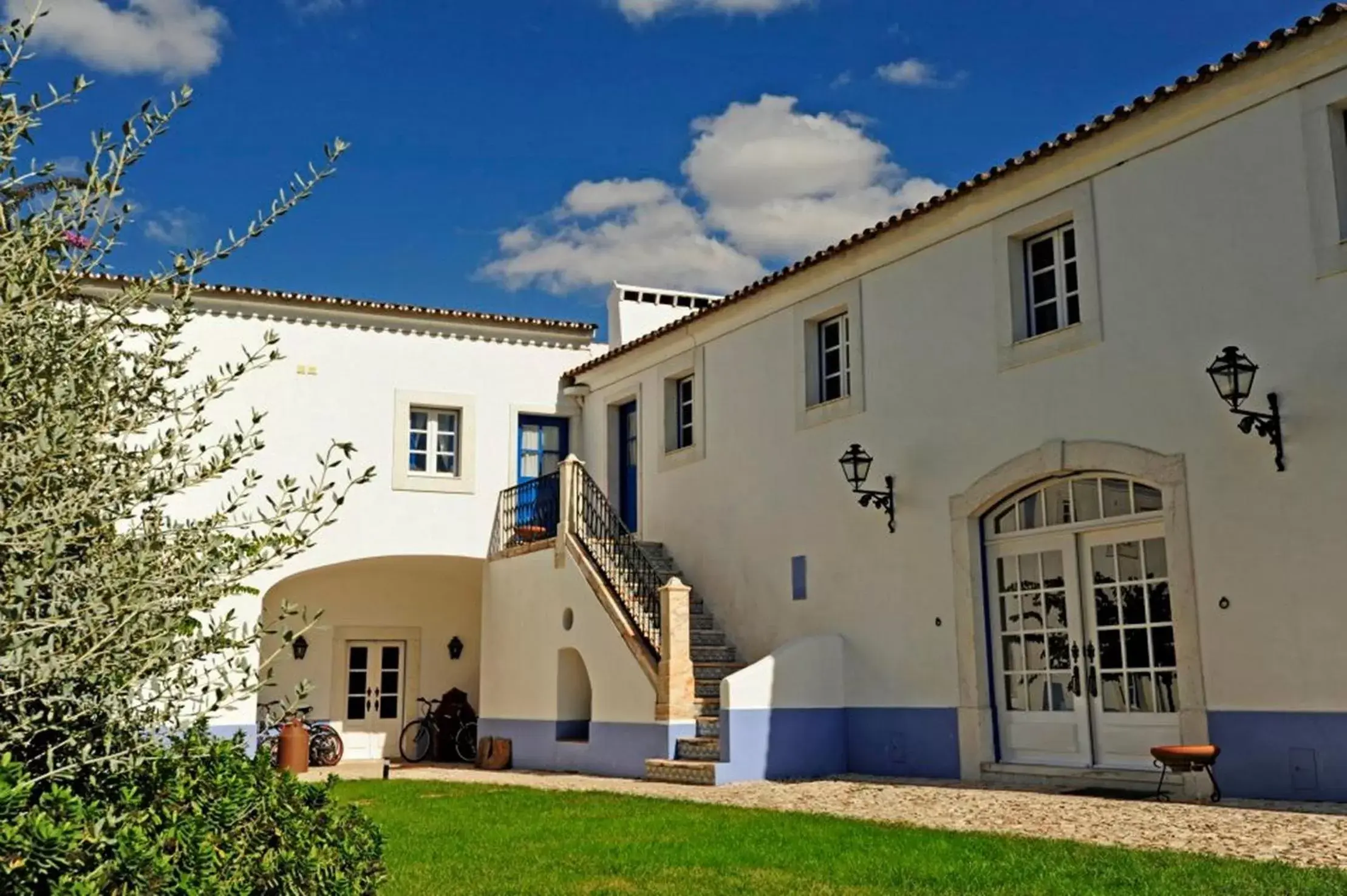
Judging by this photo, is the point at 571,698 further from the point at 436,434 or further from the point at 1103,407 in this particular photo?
the point at 1103,407

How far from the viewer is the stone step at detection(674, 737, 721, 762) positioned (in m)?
12.2

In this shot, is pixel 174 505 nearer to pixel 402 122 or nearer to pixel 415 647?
pixel 415 647

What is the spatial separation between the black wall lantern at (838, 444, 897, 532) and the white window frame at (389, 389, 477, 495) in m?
6.51

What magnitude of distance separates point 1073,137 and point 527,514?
915 centimetres

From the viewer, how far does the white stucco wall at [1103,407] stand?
8.63 m

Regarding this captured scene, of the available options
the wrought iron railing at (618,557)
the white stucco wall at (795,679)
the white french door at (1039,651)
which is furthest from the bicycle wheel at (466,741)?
the white french door at (1039,651)

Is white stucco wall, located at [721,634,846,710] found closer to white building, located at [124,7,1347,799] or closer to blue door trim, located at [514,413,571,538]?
white building, located at [124,7,1347,799]

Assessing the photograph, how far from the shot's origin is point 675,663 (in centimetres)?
1275

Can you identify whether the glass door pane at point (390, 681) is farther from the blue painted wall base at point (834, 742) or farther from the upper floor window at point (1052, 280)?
the upper floor window at point (1052, 280)

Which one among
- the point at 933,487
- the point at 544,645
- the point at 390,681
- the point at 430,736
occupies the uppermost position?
the point at 933,487

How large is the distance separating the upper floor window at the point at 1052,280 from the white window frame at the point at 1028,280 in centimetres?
2

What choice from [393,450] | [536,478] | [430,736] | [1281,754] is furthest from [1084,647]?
[430,736]

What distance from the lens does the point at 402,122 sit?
9.26 metres

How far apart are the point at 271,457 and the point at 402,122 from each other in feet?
26.2
